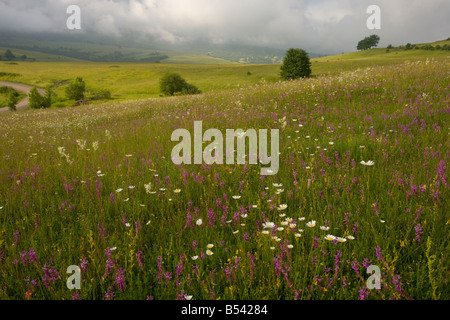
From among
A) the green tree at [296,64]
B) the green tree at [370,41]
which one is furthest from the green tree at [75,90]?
the green tree at [370,41]

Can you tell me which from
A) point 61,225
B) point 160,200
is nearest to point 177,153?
point 160,200

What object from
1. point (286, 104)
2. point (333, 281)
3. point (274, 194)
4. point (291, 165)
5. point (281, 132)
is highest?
point (286, 104)

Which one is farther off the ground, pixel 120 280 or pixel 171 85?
pixel 171 85

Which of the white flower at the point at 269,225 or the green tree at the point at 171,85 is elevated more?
the green tree at the point at 171,85

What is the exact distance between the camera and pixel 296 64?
45812mm

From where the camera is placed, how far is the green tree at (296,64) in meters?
45.6

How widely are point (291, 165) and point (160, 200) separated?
2303 mm

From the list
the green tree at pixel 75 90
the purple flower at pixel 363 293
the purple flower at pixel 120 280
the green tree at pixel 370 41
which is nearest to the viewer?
the purple flower at pixel 363 293

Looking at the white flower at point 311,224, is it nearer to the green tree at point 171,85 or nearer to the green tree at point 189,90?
the green tree at point 189,90

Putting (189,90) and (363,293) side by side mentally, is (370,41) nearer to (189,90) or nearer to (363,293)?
(189,90)

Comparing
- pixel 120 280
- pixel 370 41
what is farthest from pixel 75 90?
pixel 370 41

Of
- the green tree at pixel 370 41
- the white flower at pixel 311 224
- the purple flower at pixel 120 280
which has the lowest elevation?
the purple flower at pixel 120 280
